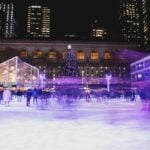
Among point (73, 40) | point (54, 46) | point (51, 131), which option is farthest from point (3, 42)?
point (51, 131)

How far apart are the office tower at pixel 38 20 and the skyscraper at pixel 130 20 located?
42.7 metres

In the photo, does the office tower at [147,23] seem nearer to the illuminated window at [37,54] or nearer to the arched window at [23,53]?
the illuminated window at [37,54]

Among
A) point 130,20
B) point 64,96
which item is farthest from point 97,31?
point 64,96

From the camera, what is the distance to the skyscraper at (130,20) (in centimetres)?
15100

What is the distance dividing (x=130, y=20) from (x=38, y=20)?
5354 cm

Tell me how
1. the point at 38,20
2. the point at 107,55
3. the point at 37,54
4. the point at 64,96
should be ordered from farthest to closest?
the point at 38,20 → the point at 107,55 → the point at 37,54 → the point at 64,96

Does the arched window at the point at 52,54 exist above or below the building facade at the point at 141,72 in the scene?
above

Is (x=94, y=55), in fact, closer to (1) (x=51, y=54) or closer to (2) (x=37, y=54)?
(1) (x=51, y=54)

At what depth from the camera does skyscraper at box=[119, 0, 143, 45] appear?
15100 centimetres

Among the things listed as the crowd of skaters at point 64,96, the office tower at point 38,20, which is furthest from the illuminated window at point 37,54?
the office tower at point 38,20

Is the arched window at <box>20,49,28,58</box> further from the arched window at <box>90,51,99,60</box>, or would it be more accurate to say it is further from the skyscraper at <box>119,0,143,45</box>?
the skyscraper at <box>119,0,143,45</box>

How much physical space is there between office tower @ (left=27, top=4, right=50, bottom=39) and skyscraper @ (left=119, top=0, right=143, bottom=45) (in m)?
42.7

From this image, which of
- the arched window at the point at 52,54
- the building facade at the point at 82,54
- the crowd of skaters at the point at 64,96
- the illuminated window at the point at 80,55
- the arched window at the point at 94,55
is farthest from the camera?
the arched window at the point at 94,55

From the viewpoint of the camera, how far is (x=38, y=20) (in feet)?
597
